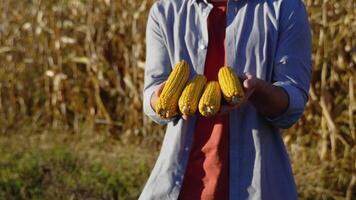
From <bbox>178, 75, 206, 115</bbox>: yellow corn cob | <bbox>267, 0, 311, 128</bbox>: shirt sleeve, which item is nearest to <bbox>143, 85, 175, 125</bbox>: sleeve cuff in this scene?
<bbox>178, 75, 206, 115</bbox>: yellow corn cob

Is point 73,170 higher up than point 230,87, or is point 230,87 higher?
point 230,87

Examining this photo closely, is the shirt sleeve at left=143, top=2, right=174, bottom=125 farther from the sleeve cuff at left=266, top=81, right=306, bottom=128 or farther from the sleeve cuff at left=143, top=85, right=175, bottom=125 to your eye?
the sleeve cuff at left=266, top=81, right=306, bottom=128

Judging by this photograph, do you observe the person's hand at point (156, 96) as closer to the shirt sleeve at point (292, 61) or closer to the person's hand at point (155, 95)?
the person's hand at point (155, 95)

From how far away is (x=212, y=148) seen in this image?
239cm

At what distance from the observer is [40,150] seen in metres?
A: 5.91

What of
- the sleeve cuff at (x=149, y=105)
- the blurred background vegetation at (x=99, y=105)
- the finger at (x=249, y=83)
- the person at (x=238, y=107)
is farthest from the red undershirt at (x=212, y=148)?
the blurred background vegetation at (x=99, y=105)

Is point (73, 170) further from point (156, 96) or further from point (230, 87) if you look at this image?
point (230, 87)

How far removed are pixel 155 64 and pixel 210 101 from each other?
0.35 metres

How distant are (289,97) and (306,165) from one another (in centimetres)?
298

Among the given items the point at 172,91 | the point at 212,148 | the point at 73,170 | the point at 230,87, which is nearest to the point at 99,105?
the point at 73,170

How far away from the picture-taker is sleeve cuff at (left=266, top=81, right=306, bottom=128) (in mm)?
2336

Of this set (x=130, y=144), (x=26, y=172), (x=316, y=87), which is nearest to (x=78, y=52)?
(x=130, y=144)

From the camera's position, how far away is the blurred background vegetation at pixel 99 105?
5137mm

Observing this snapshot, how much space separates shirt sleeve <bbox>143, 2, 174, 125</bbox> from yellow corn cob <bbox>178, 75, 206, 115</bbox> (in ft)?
0.73
